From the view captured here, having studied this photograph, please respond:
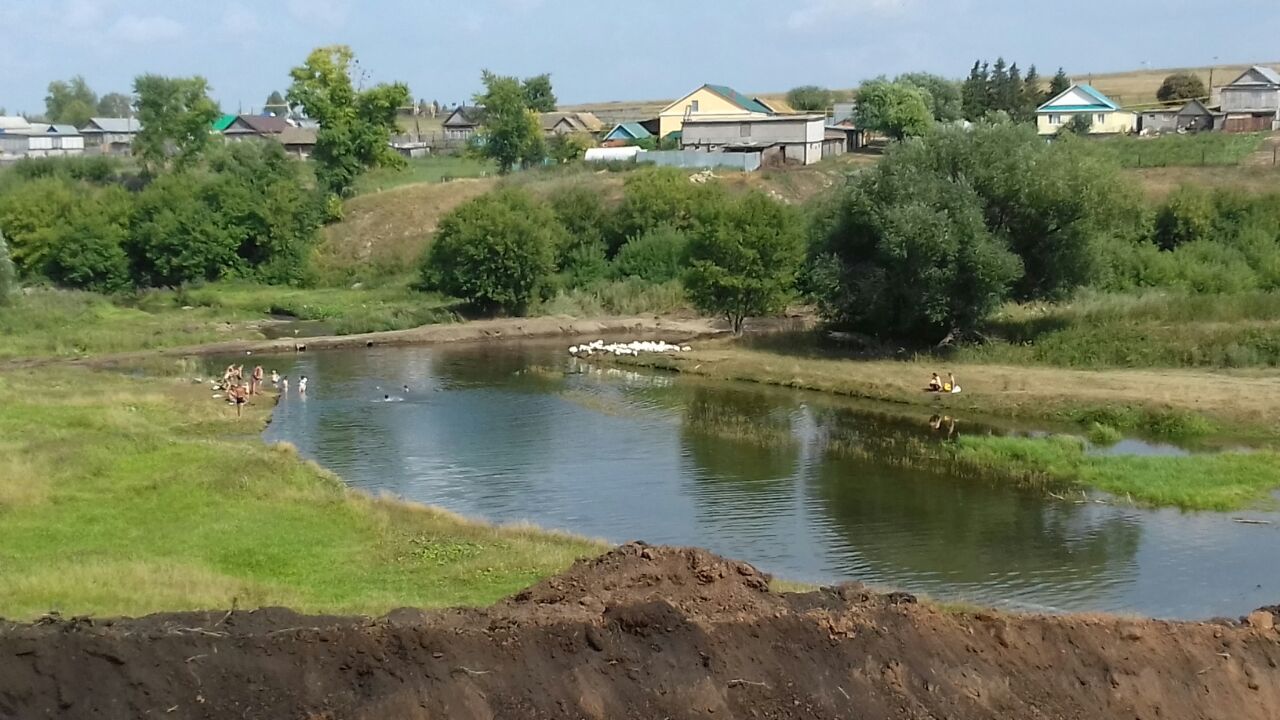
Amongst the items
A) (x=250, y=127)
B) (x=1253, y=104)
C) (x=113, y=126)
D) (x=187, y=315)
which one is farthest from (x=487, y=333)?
(x=113, y=126)

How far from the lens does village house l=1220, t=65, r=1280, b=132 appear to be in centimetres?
9062

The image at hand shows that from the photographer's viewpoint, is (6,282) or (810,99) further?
(810,99)

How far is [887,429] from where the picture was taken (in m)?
38.2

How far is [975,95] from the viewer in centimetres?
11200

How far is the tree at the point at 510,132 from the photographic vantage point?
326 feet

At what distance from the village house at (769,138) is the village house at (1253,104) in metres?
29.6

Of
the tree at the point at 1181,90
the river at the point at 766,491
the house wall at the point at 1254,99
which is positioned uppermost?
the tree at the point at 1181,90

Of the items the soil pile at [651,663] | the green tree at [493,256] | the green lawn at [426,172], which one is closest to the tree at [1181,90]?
the green lawn at [426,172]

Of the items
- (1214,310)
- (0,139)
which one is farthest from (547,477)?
(0,139)

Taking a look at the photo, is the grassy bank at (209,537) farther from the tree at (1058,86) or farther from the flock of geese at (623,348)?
the tree at (1058,86)

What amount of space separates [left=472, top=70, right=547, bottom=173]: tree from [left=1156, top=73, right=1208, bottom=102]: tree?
61632 millimetres

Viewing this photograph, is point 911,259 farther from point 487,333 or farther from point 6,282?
point 6,282

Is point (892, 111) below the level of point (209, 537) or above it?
above

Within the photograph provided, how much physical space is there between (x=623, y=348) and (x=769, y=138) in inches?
1636
